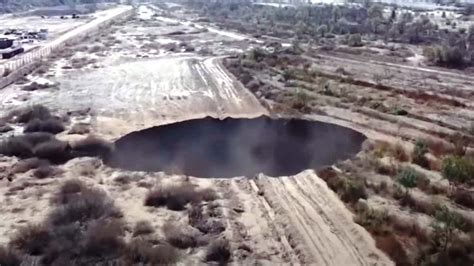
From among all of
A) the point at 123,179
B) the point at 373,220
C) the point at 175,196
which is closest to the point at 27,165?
the point at 123,179

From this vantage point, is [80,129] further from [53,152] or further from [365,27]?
Result: [365,27]

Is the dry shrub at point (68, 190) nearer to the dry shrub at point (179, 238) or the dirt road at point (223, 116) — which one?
the dirt road at point (223, 116)

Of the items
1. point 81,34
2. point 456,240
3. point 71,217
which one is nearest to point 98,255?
point 71,217

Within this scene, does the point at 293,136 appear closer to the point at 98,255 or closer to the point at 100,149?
A: the point at 100,149

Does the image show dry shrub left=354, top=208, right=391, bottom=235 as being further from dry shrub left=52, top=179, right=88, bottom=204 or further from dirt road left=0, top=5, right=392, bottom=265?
dry shrub left=52, top=179, right=88, bottom=204

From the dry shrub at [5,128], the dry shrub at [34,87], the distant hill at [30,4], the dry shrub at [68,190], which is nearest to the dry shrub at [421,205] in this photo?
the dry shrub at [68,190]

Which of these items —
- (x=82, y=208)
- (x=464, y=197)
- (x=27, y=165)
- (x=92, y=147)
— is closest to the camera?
(x=82, y=208)

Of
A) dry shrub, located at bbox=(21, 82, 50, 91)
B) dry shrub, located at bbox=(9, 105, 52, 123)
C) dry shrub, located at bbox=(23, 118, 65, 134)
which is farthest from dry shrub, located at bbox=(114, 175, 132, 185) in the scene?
dry shrub, located at bbox=(21, 82, 50, 91)
